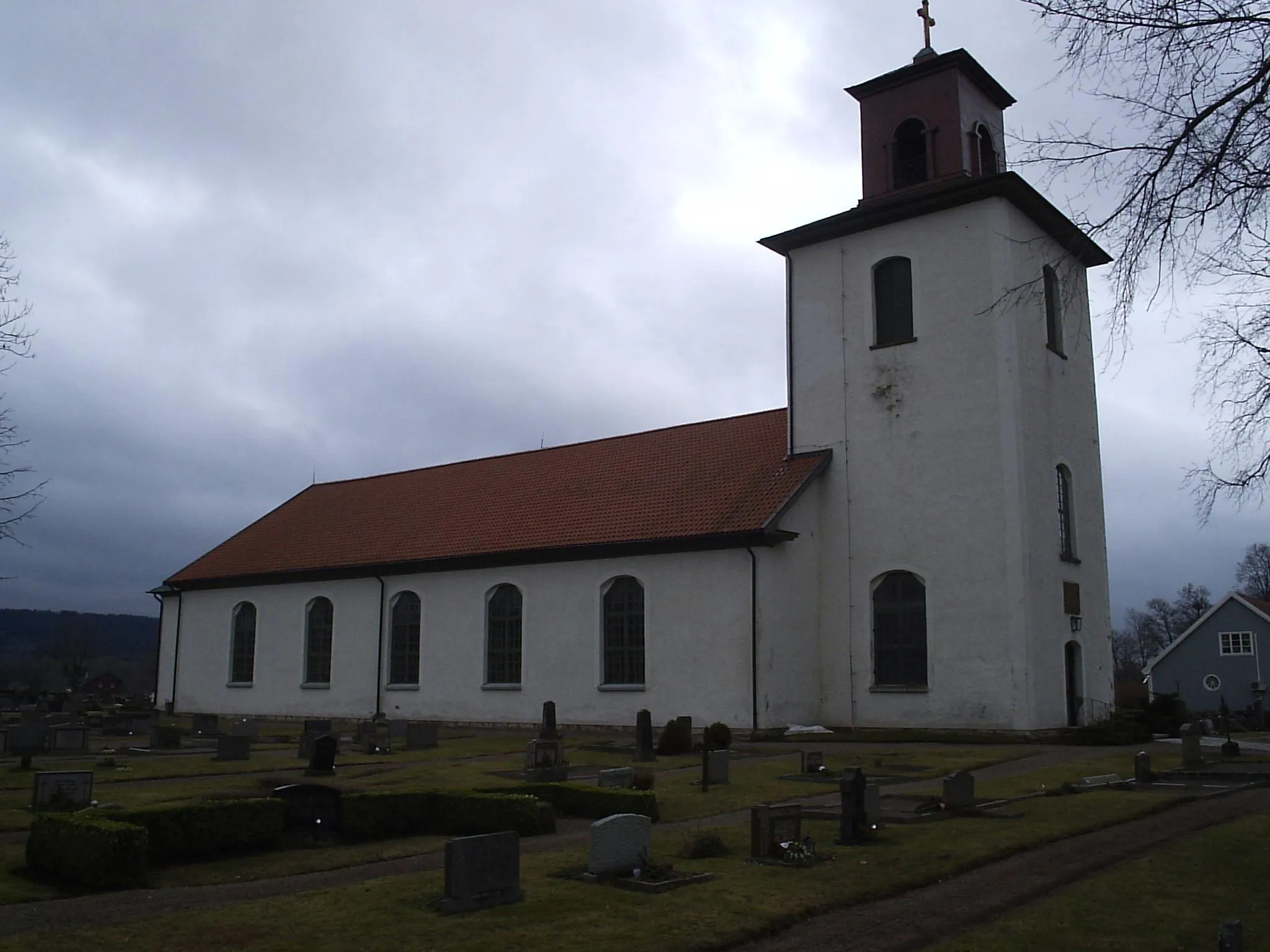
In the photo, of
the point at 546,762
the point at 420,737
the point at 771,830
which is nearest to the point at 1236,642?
the point at 420,737

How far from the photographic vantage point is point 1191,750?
1923cm

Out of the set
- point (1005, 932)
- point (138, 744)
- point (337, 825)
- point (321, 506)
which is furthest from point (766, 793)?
point (321, 506)

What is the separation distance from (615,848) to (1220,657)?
53.3m

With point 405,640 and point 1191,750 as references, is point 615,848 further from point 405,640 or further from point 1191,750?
point 405,640

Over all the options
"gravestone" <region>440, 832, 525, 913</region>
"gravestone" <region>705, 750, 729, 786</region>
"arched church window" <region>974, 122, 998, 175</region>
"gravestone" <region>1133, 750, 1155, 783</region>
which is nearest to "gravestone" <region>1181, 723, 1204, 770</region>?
"gravestone" <region>1133, 750, 1155, 783</region>

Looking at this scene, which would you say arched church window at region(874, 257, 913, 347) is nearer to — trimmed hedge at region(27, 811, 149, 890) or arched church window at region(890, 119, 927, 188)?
arched church window at region(890, 119, 927, 188)

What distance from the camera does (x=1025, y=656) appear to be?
79.3 ft

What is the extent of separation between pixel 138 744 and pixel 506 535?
36.3 ft

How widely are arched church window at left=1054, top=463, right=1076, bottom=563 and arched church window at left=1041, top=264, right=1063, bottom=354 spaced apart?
3140 mm

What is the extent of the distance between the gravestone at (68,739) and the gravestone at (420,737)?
23.0 ft

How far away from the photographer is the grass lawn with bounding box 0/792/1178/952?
8305 mm

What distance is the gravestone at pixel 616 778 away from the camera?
15.2 meters

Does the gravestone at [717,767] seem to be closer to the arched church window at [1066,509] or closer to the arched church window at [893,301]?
the arched church window at [893,301]

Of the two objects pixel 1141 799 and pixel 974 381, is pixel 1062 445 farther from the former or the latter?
pixel 1141 799
